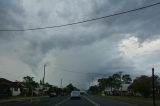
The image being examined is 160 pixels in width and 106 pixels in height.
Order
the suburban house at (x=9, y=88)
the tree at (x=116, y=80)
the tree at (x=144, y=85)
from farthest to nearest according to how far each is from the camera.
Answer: the tree at (x=116, y=80) → the tree at (x=144, y=85) → the suburban house at (x=9, y=88)

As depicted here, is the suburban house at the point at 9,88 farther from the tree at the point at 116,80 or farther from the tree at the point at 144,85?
the tree at the point at 116,80

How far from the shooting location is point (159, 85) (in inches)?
4552

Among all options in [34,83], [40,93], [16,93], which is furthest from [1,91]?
[34,83]

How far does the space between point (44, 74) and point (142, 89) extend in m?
29.4

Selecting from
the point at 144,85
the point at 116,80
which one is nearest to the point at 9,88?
the point at 144,85

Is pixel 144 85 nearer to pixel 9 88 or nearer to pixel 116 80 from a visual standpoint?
pixel 9 88

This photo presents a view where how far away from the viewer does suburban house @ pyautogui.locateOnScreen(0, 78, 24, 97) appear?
95.0 m

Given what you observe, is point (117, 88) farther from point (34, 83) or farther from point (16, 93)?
point (16, 93)

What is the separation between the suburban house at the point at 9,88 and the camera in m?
95.0

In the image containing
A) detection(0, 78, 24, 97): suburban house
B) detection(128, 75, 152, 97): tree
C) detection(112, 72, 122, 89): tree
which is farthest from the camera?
detection(112, 72, 122, 89): tree

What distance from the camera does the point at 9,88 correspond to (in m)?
102

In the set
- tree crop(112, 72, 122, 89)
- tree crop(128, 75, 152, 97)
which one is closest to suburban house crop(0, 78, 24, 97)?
tree crop(128, 75, 152, 97)

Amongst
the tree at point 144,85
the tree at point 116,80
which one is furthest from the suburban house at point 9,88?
the tree at point 116,80

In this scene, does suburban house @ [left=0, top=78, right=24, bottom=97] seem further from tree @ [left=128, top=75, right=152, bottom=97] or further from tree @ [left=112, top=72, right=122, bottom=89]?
tree @ [left=112, top=72, right=122, bottom=89]
